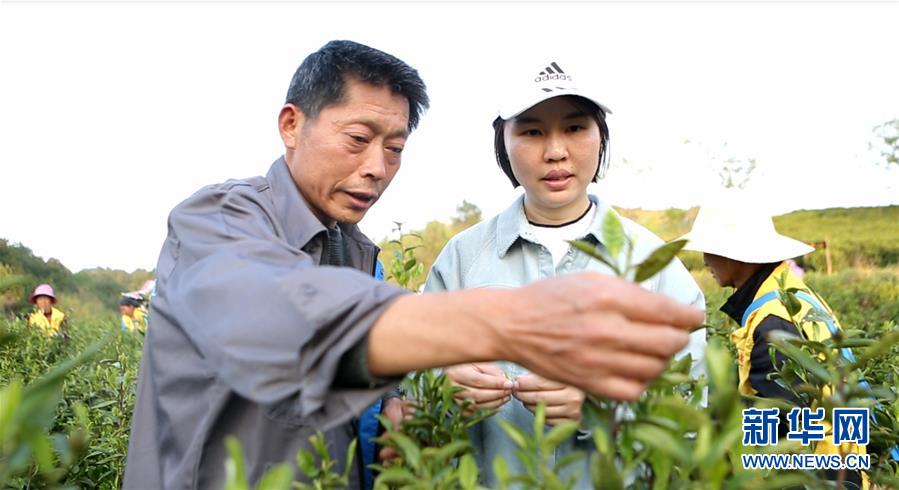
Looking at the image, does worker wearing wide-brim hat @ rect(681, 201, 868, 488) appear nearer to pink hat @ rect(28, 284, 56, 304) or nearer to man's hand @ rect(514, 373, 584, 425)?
man's hand @ rect(514, 373, 584, 425)

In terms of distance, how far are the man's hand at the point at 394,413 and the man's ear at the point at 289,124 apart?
585 mm

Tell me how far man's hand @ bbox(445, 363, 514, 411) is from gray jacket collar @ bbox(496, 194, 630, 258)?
1.75ft

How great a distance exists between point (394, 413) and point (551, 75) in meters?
0.86

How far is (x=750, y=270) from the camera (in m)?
2.46

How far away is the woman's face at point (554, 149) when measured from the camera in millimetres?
1734

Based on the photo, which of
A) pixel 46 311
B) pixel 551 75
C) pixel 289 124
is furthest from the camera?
pixel 46 311

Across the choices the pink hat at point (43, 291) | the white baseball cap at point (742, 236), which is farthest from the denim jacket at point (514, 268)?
the pink hat at point (43, 291)

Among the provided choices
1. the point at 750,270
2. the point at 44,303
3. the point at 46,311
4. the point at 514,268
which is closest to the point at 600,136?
the point at 514,268

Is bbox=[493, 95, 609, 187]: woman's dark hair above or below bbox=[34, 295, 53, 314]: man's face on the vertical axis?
above

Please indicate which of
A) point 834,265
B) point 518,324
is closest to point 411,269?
point 518,324

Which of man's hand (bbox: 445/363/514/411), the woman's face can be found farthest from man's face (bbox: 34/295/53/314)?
man's hand (bbox: 445/363/514/411)

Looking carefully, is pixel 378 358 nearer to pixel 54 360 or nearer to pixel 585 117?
pixel 585 117

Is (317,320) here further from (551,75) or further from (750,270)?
(750,270)

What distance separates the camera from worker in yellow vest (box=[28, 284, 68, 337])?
513 cm
